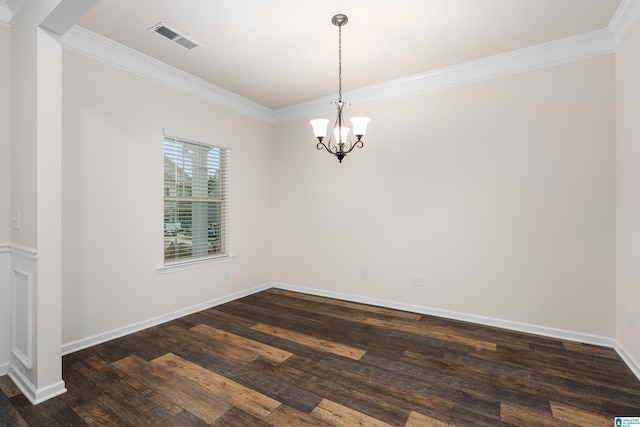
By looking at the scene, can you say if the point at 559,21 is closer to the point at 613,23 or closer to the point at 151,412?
→ the point at 613,23

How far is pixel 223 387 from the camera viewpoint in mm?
2234

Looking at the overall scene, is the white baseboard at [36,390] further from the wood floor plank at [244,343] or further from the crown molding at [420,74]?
the crown molding at [420,74]

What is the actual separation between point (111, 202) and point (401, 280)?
11.0 feet

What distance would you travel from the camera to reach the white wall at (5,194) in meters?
2.38

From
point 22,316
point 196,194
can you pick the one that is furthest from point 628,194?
point 22,316

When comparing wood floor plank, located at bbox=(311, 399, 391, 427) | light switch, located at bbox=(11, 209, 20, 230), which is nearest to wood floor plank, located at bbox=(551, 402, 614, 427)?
wood floor plank, located at bbox=(311, 399, 391, 427)

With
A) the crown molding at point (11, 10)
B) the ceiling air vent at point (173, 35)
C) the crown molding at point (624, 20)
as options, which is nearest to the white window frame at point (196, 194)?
the ceiling air vent at point (173, 35)

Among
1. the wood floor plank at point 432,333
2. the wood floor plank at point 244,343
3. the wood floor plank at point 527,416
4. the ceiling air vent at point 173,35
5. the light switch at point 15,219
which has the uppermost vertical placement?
the ceiling air vent at point 173,35

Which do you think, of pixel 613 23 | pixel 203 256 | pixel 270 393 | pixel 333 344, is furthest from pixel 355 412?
pixel 613 23

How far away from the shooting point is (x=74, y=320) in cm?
278

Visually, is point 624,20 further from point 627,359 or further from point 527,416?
point 527,416

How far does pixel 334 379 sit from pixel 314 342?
68 cm

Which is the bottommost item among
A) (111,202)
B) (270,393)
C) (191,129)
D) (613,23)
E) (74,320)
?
(270,393)

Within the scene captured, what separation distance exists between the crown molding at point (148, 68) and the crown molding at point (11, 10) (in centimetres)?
34
